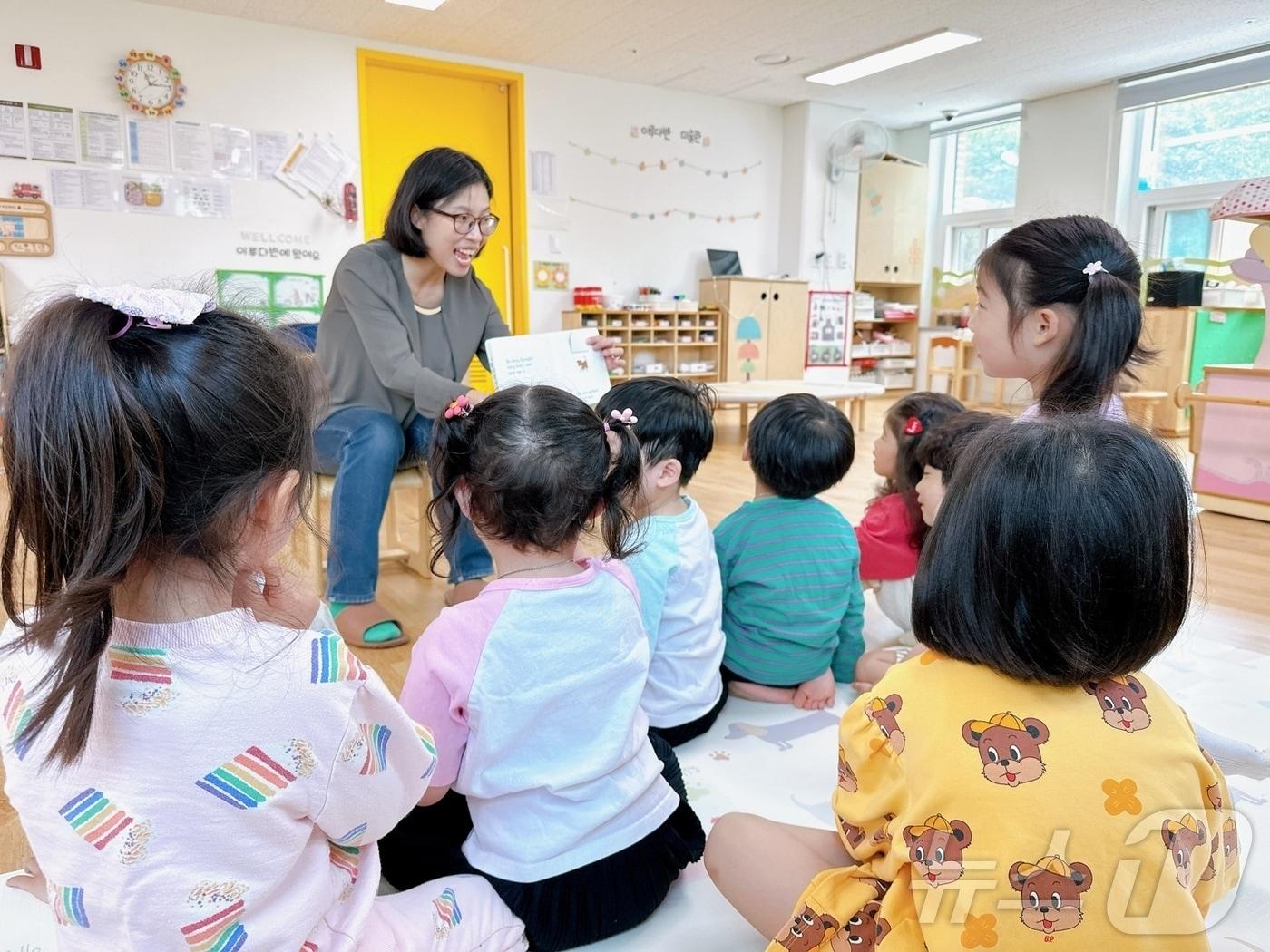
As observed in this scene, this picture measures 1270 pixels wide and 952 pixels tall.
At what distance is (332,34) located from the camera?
15.0ft

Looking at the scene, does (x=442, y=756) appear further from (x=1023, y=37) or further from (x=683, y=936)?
(x=1023, y=37)

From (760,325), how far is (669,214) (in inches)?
39.5

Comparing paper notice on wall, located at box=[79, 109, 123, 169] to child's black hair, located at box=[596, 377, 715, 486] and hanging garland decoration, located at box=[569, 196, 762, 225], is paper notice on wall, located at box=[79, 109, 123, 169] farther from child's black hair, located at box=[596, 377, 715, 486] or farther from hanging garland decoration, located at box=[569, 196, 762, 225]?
child's black hair, located at box=[596, 377, 715, 486]

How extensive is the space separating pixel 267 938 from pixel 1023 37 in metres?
5.68

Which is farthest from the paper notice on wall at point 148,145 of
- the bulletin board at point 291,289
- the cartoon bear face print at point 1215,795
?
the cartoon bear face print at point 1215,795

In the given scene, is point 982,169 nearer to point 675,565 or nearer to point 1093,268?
point 1093,268

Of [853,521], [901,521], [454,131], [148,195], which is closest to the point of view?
[901,521]

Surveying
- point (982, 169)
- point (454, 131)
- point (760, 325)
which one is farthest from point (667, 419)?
point (982, 169)

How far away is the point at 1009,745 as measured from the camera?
1.99 ft

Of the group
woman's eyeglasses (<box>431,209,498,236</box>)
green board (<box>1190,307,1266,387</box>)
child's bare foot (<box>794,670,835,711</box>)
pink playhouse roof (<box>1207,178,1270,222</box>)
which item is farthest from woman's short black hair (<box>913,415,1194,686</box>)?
green board (<box>1190,307,1266,387</box>)

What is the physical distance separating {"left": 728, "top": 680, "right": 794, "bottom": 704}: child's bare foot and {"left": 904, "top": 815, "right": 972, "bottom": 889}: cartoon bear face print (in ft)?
3.11

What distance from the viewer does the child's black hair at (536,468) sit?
94cm

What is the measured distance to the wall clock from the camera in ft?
13.3

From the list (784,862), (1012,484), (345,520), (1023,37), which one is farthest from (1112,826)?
(1023,37)
